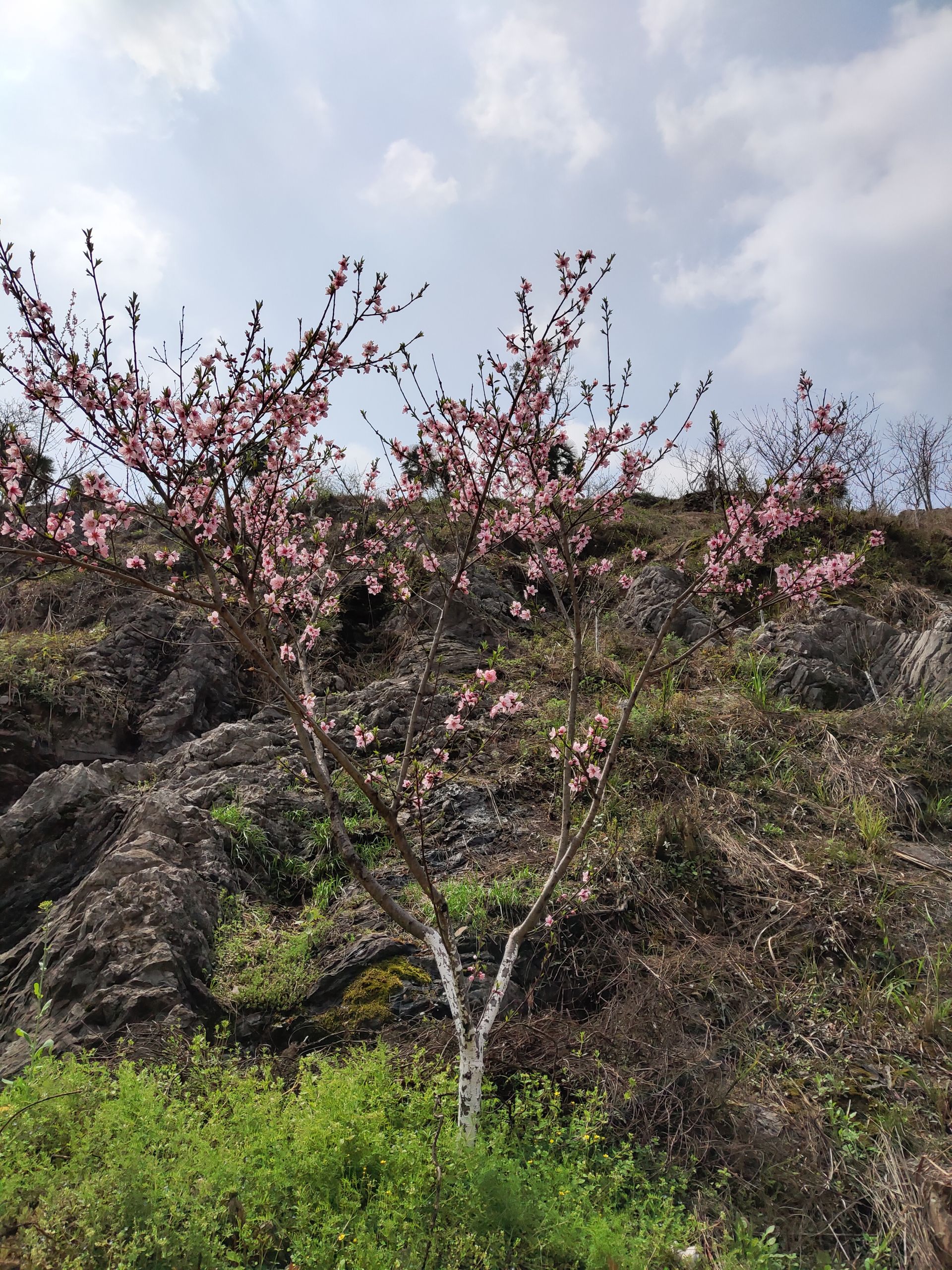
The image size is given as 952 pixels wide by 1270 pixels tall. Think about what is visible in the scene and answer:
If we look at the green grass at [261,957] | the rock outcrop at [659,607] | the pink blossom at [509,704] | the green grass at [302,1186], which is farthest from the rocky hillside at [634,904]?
the pink blossom at [509,704]

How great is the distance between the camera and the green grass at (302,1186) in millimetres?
1927

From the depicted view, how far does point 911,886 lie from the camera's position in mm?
4145

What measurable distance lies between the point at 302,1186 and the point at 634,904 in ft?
8.69

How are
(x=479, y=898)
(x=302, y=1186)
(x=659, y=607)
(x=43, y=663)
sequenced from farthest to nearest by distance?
1. (x=659, y=607)
2. (x=43, y=663)
3. (x=479, y=898)
4. (x=302, y=1186)

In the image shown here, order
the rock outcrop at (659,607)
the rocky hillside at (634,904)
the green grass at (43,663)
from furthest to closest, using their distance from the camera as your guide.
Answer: the rock outcrop at (659,607), the green grass at (43,663), the rocky hillside at (634,904)

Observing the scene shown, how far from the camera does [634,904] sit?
4.24m

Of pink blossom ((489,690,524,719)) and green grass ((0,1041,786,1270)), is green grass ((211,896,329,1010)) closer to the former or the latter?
green grass ((0,1041,786,1270))

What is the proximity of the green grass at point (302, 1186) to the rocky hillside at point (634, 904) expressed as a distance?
0.50m

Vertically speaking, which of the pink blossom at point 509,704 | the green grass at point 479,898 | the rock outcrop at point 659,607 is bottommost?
the green grass at point 479,898

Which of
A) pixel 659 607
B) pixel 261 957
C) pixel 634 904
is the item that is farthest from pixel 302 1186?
pixel 659 607

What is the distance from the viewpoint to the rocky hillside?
2934mm

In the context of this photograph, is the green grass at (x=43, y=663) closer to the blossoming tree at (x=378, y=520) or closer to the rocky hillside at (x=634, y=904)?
the rocky hillside at (x=634, y=904)

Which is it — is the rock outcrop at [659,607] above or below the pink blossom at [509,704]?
above

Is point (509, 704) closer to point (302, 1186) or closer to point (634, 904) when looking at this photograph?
point (634, 904)
